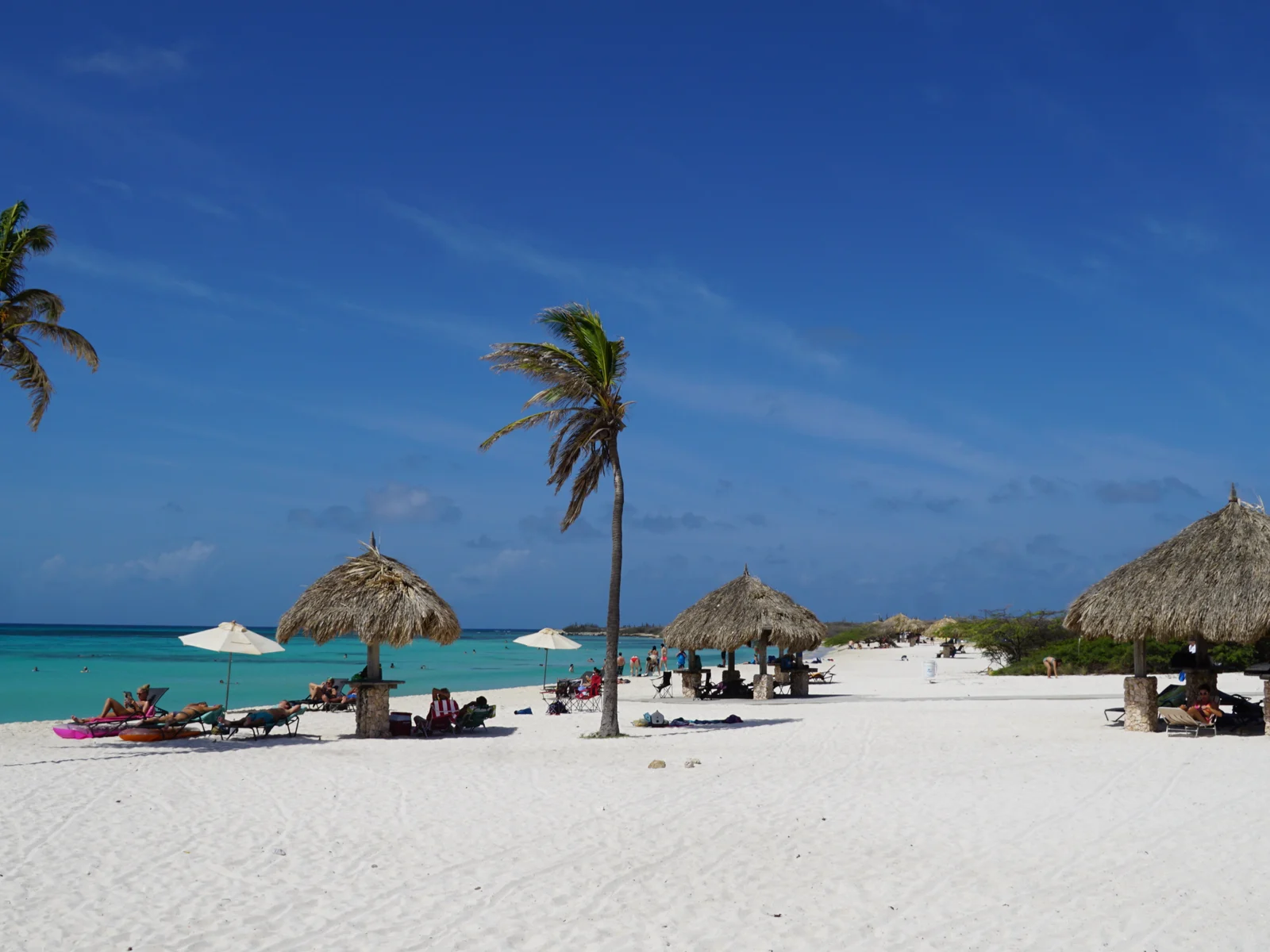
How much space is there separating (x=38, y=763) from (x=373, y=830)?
6.30 m

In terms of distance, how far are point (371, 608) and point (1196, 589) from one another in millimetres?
12002

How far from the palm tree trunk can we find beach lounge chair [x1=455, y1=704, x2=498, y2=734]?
219 centimetres

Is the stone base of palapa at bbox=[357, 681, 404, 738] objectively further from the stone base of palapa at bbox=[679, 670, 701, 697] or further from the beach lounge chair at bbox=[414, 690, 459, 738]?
the stone base of palapa at bbox=[679, 670, 701, 697]

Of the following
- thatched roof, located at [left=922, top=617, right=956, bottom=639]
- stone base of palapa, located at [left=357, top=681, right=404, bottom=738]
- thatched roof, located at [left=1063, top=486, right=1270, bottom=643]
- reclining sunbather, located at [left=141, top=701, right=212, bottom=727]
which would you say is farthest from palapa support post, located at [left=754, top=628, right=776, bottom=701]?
thatched roof, located at [left=922, top=617, right=956, bottom=639]

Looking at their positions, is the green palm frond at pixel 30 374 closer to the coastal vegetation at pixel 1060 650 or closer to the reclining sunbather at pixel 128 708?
the reclining sunbather at pixel 128 708

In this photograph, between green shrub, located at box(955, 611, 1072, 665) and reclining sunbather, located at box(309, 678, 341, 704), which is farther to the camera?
green shrub, located at box(955, 611, 1072, 665)

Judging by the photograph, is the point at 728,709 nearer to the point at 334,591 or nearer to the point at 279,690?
the point at 334,591

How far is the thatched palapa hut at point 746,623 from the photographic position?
2214 centimetres

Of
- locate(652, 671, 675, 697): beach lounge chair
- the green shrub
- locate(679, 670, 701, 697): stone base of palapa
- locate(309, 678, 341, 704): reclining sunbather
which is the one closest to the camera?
locate(309, 678, 341, 704): reclining sunbather

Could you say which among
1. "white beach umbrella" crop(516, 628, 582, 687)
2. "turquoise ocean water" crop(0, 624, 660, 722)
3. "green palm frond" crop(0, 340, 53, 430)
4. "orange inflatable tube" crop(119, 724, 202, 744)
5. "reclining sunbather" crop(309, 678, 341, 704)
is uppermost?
"green palm frond" crop(0, 340, 53, 430)

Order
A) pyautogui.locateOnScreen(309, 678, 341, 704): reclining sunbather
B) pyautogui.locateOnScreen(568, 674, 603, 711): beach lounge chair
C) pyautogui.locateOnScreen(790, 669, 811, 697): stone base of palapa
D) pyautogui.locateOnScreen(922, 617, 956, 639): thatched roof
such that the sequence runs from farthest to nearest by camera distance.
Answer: pyautogui.locateOnScreen(922, 617, 956, 639): thatched roof < pyautogui.locateOnScreen(790, 669, 811, 697): stone base of palapa < pyautogui.locateOnScreen(568, 674, 603, 711): beach lounge chair < pyautogui.locateOnScreen(309, 678, 341, 704): reclining sunbather

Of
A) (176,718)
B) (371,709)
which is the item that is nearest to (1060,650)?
(371,709)

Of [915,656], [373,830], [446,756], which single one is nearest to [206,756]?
[446,756]

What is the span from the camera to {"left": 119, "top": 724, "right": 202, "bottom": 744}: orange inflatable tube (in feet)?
46.1
